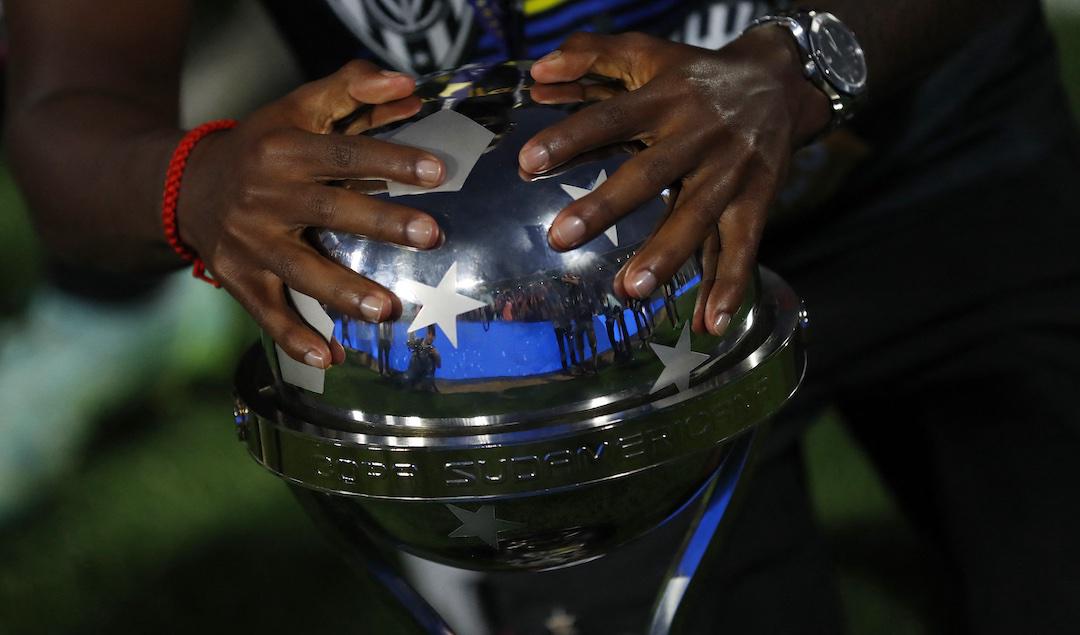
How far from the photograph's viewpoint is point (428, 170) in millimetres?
791

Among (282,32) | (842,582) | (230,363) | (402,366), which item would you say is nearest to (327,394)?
A: (402,366)

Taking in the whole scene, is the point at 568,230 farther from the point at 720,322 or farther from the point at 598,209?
the point at 720,322

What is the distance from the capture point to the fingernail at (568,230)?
30.5 inches

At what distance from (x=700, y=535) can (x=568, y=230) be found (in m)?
0.33

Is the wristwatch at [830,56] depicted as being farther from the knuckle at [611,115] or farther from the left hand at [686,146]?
the knuckle at [611,115]

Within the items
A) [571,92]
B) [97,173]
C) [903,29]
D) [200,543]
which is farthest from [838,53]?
[200,543]

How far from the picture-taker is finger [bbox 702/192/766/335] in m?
0.83

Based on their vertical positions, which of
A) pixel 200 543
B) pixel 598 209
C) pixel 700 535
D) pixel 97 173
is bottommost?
pixel 200 543

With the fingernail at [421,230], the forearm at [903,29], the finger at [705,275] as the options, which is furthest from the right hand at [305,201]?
the forearm at [903,29]

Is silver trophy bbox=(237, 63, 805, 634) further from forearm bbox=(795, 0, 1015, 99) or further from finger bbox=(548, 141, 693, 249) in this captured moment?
forearm bbox=(795, 0, 1015, 99)

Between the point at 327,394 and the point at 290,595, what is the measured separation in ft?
5.51

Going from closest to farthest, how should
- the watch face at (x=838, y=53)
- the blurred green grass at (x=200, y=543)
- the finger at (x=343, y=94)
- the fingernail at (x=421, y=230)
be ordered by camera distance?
the fingernail at (x=421, y=230), the finger at (x=343, y=94), the watch face at (x=838, y=53), the blurred green grass at (x=200, y=543)

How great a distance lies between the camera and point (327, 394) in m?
0.85

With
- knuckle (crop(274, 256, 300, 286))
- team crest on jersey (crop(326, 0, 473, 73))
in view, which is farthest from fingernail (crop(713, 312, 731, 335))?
team crest on jersey (crop(326, 0, 473, 73))
